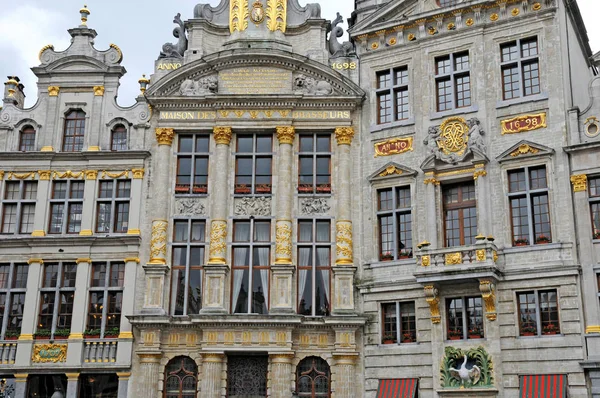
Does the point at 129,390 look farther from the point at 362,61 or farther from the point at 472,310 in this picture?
the point at 362,61

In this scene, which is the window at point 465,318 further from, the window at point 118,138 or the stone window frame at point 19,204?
the stone window frame at point 19,204

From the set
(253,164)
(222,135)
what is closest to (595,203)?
(253,164)

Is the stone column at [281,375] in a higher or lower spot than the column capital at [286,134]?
lower

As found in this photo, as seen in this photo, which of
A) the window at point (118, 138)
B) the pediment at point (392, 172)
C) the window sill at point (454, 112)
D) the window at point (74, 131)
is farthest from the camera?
the window at point (74, 131)

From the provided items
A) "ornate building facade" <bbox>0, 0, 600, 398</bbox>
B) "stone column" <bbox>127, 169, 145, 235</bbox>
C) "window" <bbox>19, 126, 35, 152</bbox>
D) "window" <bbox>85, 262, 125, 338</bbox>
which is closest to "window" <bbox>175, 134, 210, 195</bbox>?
"ornate building facade" <bbox>0, 0, 600, 398</bbox>

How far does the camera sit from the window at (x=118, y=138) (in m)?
31.2

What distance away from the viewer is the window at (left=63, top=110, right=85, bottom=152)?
3136 cm

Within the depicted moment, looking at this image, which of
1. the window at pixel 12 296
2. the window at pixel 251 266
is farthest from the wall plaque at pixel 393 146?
the window at pixel 12 296

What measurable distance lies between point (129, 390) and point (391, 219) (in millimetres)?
11205

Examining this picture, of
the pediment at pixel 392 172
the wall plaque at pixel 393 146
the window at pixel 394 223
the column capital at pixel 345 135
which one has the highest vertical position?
the column capital at pixel 345 135

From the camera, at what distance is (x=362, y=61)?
31047mm

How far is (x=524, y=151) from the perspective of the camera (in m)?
26.9

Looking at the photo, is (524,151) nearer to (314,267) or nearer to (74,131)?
(314,267)

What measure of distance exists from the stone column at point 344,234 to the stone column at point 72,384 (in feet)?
31.3
